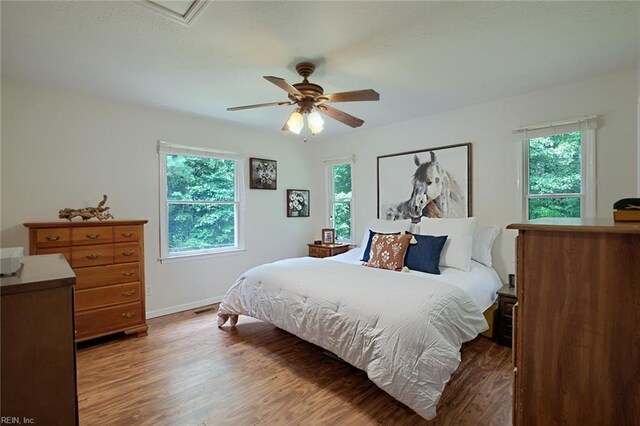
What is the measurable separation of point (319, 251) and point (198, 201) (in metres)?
1.86

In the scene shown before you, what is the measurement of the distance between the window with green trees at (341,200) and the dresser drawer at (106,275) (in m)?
2.83

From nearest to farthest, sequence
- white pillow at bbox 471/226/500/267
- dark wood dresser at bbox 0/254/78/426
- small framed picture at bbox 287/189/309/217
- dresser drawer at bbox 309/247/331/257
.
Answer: dark wood dresser at bbox 0/254/78/426, white pillow at bbox 471/226/500/267, dresser drawer at bbox 309/247/331/257, small framed picture at bbox 287/189/309/217

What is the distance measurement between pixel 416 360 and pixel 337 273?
3.50 ft

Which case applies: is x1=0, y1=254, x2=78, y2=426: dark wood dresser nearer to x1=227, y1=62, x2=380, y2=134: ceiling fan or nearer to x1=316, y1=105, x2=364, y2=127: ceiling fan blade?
x1=227, y1=62, x2=380, y2=134: ceiling fan

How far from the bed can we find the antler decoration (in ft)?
4.85

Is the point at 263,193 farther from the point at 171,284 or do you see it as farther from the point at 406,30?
the point at 406,30

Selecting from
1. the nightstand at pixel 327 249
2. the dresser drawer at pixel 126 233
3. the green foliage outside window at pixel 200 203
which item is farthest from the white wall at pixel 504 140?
the dresser drawer at pixel 126 233

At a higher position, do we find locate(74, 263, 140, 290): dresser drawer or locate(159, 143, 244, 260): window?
locate(159, 143, 244, 260): window

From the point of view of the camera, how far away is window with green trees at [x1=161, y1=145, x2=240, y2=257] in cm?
370

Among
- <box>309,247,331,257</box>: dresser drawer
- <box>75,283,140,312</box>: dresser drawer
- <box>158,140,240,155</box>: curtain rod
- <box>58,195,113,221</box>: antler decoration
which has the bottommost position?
<box>75,283,140,312</box>: dresser drawer

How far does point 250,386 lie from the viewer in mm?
2143

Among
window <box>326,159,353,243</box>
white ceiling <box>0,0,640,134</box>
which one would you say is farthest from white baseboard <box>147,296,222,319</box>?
white ceiling <box>0,0,640,134</box>

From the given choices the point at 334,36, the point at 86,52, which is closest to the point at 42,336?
the point at 334,36

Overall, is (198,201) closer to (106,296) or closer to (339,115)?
(106,296)
